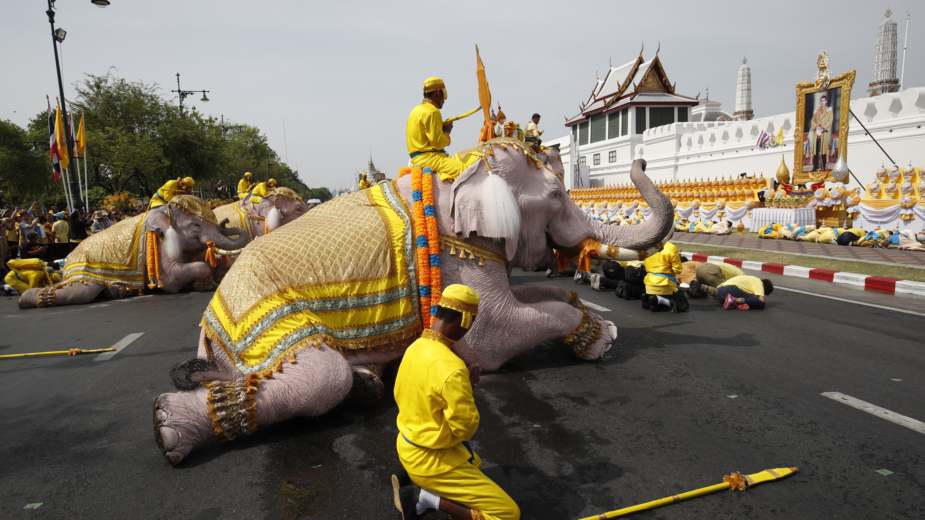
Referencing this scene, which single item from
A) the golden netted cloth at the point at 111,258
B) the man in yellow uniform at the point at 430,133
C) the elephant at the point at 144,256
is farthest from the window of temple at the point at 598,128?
the man in yellow uniform at the point at 430,133

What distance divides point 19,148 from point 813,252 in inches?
1306

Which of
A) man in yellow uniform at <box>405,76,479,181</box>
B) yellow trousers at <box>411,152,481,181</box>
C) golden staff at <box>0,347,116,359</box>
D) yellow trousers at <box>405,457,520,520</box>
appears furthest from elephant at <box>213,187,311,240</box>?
yellow trousers at <box>405,457,520,520</box>

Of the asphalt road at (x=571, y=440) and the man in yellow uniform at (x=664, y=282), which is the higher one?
the man in yellow uniform at (x=664, y=282)

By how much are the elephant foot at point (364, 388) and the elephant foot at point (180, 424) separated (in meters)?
0.83

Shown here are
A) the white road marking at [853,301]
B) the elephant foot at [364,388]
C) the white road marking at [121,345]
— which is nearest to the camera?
the elephant foot at [364,388]

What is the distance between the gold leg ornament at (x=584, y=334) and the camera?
4016 millimetres

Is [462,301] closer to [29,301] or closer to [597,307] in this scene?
[597,307]

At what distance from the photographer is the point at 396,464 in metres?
2.74

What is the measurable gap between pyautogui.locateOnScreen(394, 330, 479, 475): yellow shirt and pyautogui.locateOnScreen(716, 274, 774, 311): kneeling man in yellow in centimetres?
504

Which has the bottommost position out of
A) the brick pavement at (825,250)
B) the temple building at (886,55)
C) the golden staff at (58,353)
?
the brick pavement at (825,250)

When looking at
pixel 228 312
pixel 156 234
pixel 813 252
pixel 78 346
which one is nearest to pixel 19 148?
pixel 156 234

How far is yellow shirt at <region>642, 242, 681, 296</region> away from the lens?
5941mm

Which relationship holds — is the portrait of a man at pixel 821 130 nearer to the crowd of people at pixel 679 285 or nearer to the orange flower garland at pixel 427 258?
the crowd of people at pixel 679 285

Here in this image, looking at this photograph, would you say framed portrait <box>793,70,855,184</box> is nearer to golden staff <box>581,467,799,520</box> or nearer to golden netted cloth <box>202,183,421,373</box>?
golden staff <box>581,467,799,520</box>
